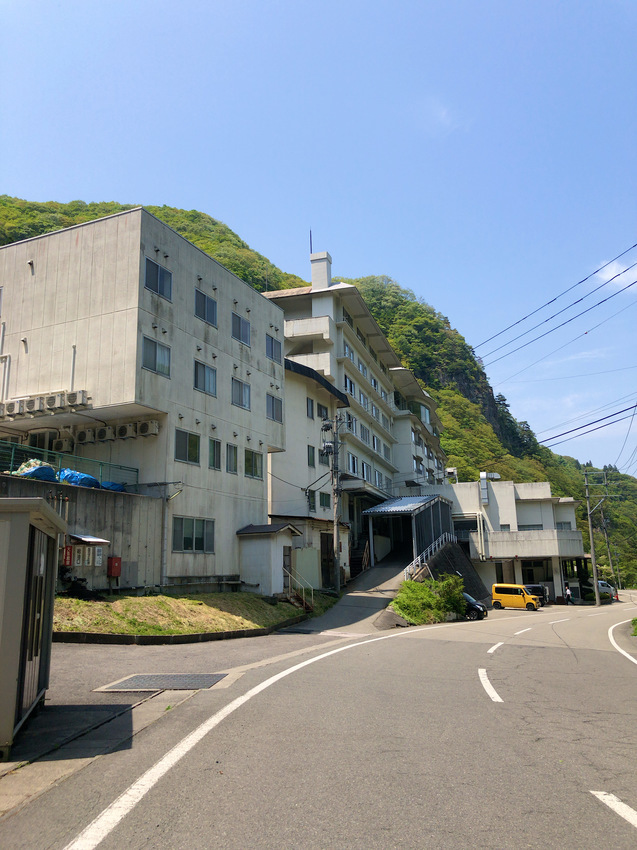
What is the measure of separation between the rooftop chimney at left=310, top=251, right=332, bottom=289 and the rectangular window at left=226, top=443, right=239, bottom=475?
23719 mm

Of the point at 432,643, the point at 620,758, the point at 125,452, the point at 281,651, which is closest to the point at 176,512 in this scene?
the point at 125,452

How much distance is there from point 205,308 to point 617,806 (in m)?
24.5

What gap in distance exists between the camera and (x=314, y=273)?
49.4 meters

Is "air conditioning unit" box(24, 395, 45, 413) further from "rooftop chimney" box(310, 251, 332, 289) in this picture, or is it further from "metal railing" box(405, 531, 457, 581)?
"rooftop chimney" box(310, 251, 332, 289)

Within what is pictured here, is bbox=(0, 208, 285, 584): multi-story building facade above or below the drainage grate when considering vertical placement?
above

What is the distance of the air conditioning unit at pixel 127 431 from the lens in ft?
78.7

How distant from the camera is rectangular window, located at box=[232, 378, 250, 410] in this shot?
93.4 ft

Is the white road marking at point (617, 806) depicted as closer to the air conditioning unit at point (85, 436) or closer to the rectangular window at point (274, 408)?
the air conditioning unit at point (85, 436)

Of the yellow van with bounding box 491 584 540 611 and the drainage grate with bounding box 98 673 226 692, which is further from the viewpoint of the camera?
the yellow van with bounding box 491 584 540 611

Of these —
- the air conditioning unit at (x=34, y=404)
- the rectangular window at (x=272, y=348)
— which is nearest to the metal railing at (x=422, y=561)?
the rectangular window at (x=272, y=348)

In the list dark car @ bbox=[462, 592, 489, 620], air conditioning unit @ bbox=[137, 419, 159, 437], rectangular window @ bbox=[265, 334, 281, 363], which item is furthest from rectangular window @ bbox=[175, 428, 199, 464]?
dark car @ bbox=[462, 592, 489, 620]

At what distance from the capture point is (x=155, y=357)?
23.5 meters

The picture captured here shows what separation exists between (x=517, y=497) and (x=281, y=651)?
46290 millimetres

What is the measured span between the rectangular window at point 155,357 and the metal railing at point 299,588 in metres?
10.1
